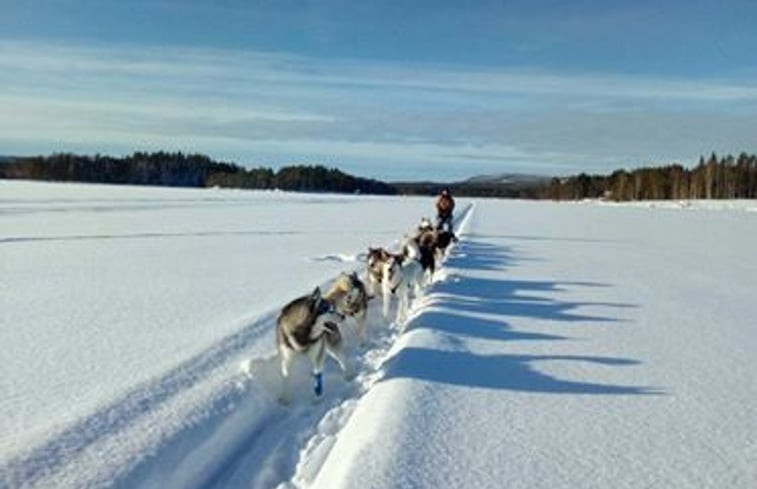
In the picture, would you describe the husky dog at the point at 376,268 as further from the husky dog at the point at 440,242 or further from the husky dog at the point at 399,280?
the husky dog at the point at 440,242

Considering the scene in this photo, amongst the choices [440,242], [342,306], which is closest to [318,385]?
[342,306]

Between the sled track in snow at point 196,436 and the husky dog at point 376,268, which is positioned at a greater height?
the husky dog at point 376,268

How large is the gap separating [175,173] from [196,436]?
441 ft

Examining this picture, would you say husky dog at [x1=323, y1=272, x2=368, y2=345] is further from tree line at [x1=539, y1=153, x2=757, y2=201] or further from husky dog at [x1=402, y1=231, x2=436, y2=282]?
tree line at [x1=539, y1=153, x2=757, y2=201]

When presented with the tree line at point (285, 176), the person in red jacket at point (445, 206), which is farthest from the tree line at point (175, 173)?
the person in red jacket at point (445, 206)

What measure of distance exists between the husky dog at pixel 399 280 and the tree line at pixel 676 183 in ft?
395

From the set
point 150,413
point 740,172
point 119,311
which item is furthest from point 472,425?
point 740,172

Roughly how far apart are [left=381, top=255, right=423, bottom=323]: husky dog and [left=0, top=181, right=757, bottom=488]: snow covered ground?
0.96 ft

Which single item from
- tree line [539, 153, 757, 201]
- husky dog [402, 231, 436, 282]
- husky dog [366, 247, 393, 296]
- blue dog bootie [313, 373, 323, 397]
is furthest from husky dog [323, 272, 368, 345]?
tree line [539, 153, 757, 201]

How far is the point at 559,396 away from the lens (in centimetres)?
622

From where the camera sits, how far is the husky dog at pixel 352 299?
8.13 metres

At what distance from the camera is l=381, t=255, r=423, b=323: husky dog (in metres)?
10.0

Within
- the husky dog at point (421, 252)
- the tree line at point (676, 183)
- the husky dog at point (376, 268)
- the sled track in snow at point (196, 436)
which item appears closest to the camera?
the sled track in snow at point (196, 436)

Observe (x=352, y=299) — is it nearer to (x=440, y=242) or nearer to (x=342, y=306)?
(x=342, y=306)
